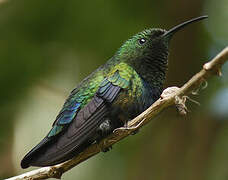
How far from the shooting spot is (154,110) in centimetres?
283

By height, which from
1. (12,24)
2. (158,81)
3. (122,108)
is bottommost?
(122,108)

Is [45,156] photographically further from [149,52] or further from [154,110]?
[149,52]

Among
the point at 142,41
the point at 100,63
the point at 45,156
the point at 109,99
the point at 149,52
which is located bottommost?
the point at 45,156

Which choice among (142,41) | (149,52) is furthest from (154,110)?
(142,41)

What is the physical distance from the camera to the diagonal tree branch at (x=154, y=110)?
7.71 feet

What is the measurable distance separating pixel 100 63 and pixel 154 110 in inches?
111

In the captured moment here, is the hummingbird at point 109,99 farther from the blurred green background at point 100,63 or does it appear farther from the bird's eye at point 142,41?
the blurred green background at point 100,63

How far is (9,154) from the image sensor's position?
16.9 ft

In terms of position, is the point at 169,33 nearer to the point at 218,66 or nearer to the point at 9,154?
the point at 218,66

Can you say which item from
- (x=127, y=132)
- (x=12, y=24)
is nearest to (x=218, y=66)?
(x=127, y=132)

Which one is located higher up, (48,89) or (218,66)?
(48,89)

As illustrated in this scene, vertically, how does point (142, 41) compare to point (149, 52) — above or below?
above

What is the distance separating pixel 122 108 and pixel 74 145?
45 centimetres

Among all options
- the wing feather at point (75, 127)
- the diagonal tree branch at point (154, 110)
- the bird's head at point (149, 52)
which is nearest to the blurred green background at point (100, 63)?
the bird's head at point (149, 52)
